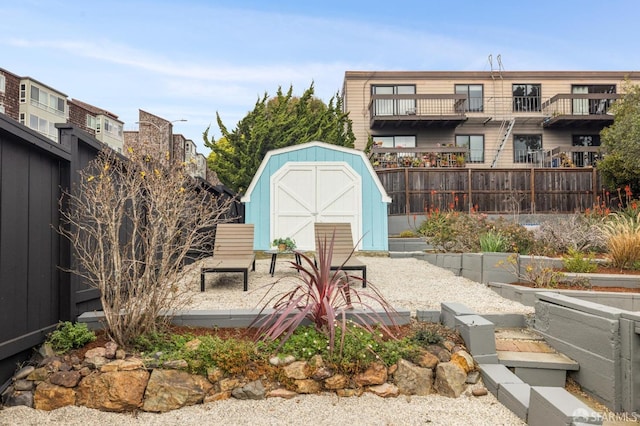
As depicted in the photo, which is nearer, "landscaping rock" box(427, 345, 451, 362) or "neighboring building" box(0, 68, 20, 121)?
"landscaping rock" box(427, 345, 451, 362)

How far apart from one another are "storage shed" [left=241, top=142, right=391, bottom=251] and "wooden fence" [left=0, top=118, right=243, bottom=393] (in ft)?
21.8

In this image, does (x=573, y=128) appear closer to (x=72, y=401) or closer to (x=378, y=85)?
(x=378, y=85)

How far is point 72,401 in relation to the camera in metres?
3.07

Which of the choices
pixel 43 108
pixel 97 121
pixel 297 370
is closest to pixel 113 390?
pixel 297 370

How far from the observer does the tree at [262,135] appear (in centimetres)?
1689

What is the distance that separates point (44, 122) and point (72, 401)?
39.3 m

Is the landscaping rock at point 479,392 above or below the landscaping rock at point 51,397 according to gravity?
below

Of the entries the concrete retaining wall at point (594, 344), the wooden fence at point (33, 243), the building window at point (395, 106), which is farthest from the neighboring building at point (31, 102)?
the concrete retaining wall at point (594, 344)

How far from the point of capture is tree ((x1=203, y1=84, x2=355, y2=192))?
16891 millimetres

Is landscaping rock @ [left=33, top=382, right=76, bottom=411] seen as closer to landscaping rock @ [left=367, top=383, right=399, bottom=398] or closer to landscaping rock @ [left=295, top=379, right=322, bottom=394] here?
landscaping rock @ [left=295, top=379, right=322, bottom=394]

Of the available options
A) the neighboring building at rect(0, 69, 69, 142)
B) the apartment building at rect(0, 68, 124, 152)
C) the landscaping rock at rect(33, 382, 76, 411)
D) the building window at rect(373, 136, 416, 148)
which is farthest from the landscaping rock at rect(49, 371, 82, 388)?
the neighboring building at rect(0, 69, 69, 142)

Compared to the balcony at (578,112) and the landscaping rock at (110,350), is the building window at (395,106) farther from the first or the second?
the landscaping rock at (110,350)

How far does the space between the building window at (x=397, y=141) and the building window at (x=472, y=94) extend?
2.99m

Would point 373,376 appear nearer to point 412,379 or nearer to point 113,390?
point 412,379
